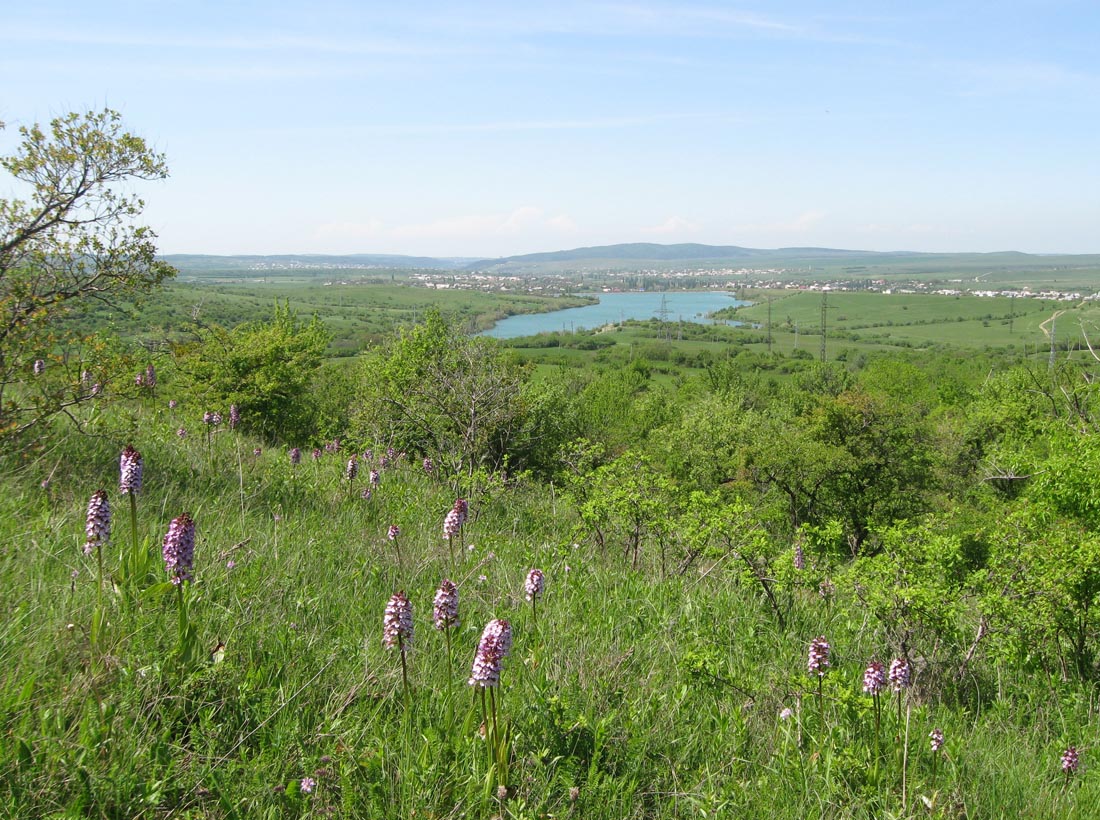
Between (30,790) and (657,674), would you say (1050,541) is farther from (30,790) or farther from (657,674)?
(30,790)

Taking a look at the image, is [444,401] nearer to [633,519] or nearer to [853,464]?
[633,519]

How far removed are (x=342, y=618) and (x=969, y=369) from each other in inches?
3315

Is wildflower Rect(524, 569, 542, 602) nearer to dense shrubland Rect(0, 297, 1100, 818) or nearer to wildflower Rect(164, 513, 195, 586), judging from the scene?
dense shrubland Rect(0, 297, 1100, 818)

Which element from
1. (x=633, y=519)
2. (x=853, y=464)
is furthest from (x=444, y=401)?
(x=853, y=464)

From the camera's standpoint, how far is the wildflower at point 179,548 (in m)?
2.94

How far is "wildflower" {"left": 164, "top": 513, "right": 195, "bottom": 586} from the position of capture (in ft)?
9.63

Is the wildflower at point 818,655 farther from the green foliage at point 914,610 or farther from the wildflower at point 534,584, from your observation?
the green foliage at point 914,610

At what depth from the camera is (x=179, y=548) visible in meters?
2.94

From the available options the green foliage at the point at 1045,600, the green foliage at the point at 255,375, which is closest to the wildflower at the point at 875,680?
the green foliage at the point at 1045,600

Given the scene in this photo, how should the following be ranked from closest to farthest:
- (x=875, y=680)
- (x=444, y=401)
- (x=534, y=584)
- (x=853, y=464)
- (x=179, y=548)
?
(x=179, y=548)
(x=875, y=680)
(x=534, y=584)
(x=444, y=401)
(x=853, y=464)

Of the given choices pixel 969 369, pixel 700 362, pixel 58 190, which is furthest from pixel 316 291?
pixel 58 190

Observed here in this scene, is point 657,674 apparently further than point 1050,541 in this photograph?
No

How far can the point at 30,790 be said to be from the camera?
2.27 metres

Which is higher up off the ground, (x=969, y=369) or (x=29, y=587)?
(x=29, y=587)
